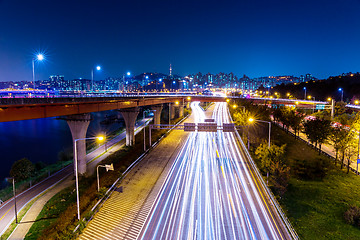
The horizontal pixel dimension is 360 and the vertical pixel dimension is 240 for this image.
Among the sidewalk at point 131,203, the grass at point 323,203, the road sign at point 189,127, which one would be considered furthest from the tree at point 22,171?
the grass at point 323,203

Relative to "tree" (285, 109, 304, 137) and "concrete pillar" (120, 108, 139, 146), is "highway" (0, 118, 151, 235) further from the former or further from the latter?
"tree" (285, 109, 304, 137)

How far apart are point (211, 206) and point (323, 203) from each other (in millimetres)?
10788

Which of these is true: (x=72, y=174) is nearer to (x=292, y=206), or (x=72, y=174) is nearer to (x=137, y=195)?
(x=137, y=195)

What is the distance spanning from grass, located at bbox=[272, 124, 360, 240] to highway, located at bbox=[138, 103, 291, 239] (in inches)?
96.7

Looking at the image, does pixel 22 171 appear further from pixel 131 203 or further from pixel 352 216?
pixel 352 216

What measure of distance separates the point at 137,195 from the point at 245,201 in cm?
975

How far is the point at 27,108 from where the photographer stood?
73.6 feet

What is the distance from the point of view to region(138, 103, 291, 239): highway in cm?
1634

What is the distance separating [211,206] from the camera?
19672mm

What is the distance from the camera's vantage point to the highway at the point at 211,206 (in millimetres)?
16344

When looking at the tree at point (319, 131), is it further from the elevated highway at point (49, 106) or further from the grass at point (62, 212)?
the elevated highway at point (49, 106)

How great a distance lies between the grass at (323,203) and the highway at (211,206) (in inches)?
96.7

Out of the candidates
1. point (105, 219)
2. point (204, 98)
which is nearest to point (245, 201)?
point (105, 219)

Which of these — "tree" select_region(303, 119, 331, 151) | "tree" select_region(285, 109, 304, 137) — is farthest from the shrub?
"tree" select_region(285, 109, 304, 137)
